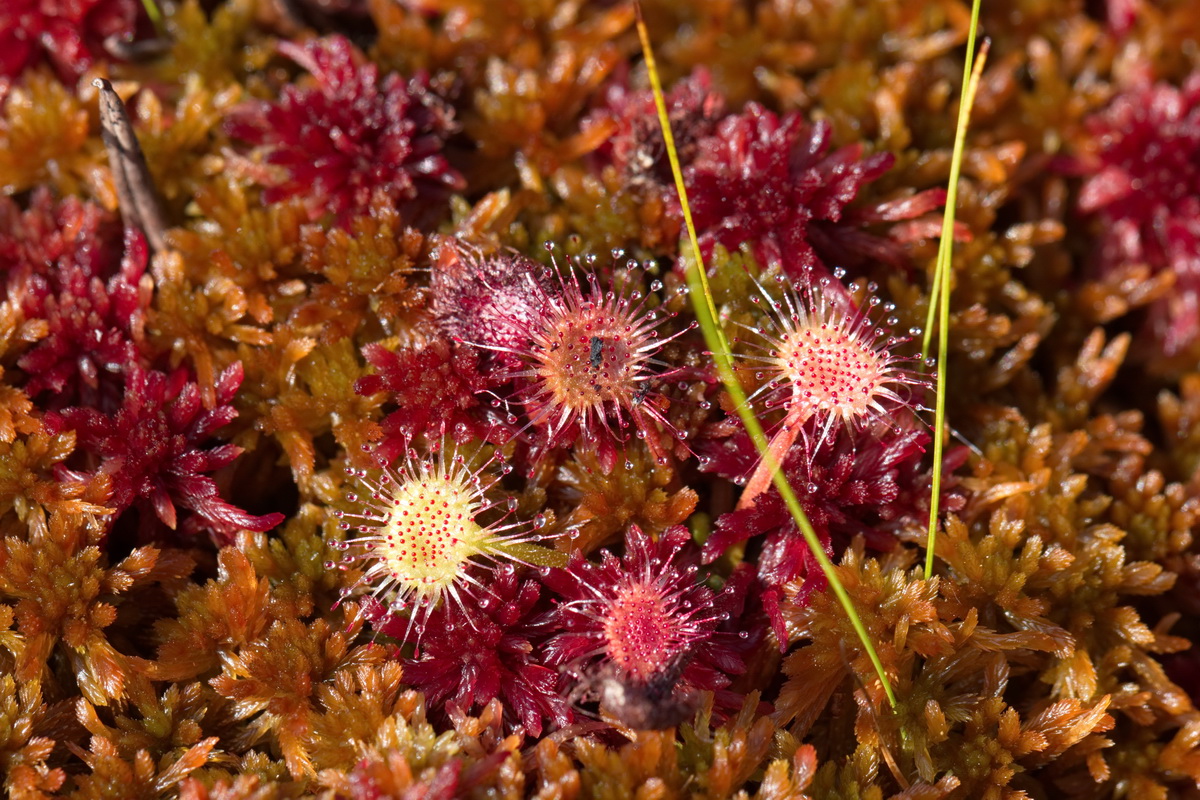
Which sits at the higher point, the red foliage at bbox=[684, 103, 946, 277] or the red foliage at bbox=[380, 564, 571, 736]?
the red foliage at bbox=[684, 103, 946, 277]

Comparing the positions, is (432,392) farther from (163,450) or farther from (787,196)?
(787,196)

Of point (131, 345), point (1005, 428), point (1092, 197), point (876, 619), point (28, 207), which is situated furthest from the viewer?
point (1092, 197)

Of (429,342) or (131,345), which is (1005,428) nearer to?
(429,342)

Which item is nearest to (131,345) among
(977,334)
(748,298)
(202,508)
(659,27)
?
(202,508)

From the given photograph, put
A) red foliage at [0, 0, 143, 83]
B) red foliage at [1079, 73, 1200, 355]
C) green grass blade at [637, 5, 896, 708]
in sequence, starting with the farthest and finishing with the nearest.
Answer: red foliage at [1079, 73, 1200, 355]
red foliage at [0, 0, 143, 83]
green grass blade at [637, 5, 896, 708]

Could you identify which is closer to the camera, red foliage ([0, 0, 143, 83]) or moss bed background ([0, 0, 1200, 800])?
moss bed background ([0, 0, 1200, 800])

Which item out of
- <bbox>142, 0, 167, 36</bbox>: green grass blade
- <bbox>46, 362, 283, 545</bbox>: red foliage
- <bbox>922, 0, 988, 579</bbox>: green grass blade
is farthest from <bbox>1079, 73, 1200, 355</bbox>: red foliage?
<bbox>142, 0, 167, 36</bbox>: green grass blade

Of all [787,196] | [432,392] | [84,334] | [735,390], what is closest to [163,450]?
[84,334]

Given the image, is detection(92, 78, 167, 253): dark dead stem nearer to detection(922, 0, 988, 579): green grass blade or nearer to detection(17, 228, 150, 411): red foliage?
detection(17, 228, 150, 411): red foliage
